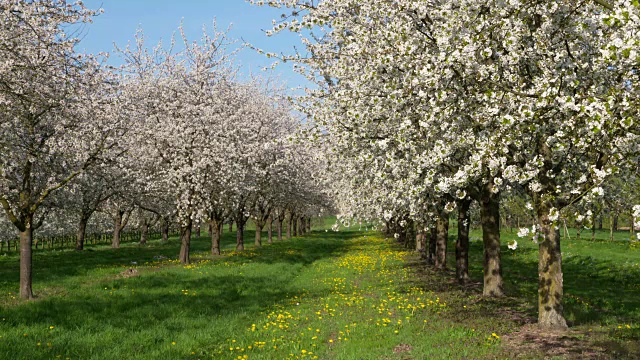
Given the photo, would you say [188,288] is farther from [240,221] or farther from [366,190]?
[240,221]

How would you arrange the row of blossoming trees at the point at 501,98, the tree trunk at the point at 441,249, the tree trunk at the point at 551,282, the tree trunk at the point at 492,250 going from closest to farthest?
the row of blossoming trees at the point at 501,98 → the tree trunk at the point at 551,282 → the tree trunk at the point at 492,250 → the tree trunk at the point at 441,249

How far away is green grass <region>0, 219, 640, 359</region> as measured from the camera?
512 inches

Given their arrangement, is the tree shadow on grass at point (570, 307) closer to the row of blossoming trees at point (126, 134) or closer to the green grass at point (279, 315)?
the green grass at point (279, 315)

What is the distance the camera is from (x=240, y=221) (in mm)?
50031

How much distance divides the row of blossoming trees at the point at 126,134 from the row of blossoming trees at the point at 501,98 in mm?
4064

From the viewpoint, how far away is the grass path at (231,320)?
12.9m

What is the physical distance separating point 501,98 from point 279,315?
9.96m

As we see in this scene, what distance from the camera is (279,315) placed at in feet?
55.7

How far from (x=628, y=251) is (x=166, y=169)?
41623 millimetres

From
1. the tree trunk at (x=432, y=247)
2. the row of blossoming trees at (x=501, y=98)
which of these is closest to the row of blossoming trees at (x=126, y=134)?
the row of blossoming trees at (x=501, y=98)

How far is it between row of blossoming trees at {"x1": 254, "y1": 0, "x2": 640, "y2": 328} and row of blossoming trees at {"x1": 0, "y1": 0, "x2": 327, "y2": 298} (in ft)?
13.3

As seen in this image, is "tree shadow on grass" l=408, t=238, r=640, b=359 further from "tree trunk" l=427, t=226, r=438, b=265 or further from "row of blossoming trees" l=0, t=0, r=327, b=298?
"row of blossoming trees" l=0, t=0, r=327, b=298

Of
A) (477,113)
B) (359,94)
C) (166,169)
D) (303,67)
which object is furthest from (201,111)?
(477,113)

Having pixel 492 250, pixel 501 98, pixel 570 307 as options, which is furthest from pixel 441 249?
pixel 501 98
